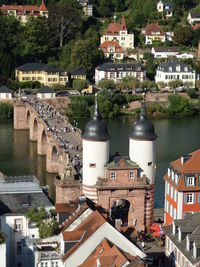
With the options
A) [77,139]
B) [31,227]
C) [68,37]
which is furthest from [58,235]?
[68,37]

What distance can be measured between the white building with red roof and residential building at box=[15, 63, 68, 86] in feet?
37.8

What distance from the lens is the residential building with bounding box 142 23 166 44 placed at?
11572cm

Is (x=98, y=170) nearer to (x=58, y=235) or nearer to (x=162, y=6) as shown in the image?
(x=58, y=235)

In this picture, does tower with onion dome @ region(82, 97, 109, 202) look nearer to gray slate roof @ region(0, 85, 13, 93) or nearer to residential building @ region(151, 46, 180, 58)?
gray slate roof @ region(0, 85, 13, 93)

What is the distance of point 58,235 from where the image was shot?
32.8 metres

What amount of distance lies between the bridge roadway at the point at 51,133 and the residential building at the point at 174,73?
19.6 metres

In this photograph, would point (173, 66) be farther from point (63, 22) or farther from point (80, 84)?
point (63, 22)

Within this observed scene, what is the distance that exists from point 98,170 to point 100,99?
51.2 metres

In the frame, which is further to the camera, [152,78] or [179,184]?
[152,78]

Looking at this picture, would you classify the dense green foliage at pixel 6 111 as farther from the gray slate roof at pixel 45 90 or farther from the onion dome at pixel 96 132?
the onion dome at pixel 96 132

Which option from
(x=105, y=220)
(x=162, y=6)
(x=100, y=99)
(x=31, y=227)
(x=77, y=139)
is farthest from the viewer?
(x=162, y=6)

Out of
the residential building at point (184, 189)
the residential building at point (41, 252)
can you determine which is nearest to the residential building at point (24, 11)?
the residential building at point (184, 189)

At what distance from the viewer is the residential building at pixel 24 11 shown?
115875 millimetres

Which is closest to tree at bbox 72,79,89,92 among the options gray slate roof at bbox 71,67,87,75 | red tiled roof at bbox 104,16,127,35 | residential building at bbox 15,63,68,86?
residential building at bbox 15,63,68,86
